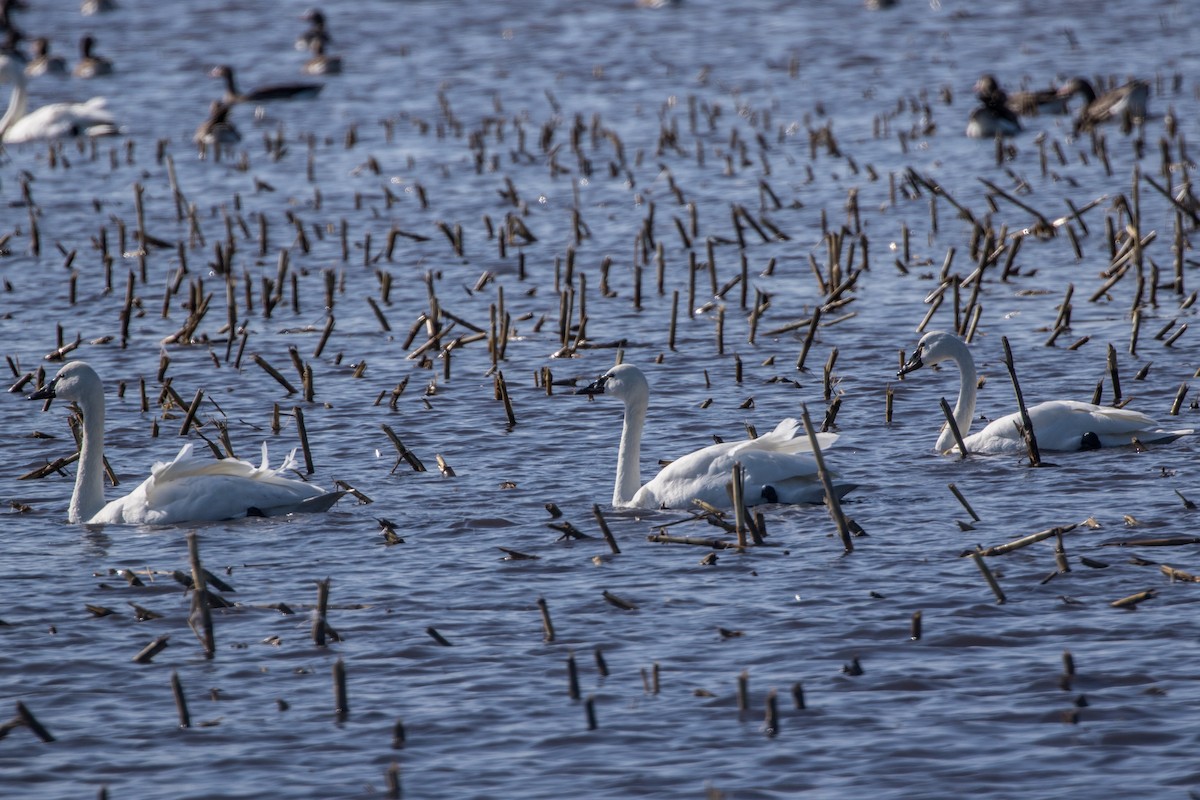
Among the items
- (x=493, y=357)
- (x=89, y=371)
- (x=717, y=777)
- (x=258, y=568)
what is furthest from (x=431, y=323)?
(x=717, y=777)

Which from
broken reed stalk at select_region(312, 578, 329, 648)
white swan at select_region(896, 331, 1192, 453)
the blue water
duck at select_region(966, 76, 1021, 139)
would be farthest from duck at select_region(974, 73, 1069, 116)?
broken reed stalk at select_region(312, 578, 329, 648)

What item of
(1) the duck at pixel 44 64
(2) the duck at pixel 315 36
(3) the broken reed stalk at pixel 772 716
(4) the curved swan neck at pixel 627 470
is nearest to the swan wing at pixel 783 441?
(4) the curved swan neck at pixel 627 470

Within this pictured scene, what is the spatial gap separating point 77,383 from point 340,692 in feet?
15.0

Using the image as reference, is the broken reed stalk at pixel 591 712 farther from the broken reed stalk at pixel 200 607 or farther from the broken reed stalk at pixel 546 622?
the broken reed stalk at pixel 200 607

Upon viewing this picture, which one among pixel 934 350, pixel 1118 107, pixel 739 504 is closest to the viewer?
pixel 739 504

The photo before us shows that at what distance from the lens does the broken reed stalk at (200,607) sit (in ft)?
26.2

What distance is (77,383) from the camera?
1149 centimetres

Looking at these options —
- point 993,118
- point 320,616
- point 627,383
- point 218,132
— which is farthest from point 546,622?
point 218,132

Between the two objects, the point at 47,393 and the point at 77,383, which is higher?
the point at 77,383

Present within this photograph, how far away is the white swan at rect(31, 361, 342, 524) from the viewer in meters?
10.9

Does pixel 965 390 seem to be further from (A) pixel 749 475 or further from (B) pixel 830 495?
(B) pixel 830 495

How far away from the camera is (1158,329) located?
49.6 feet

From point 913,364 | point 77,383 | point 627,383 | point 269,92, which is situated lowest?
point 269,92

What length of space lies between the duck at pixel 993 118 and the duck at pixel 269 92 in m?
13.9
